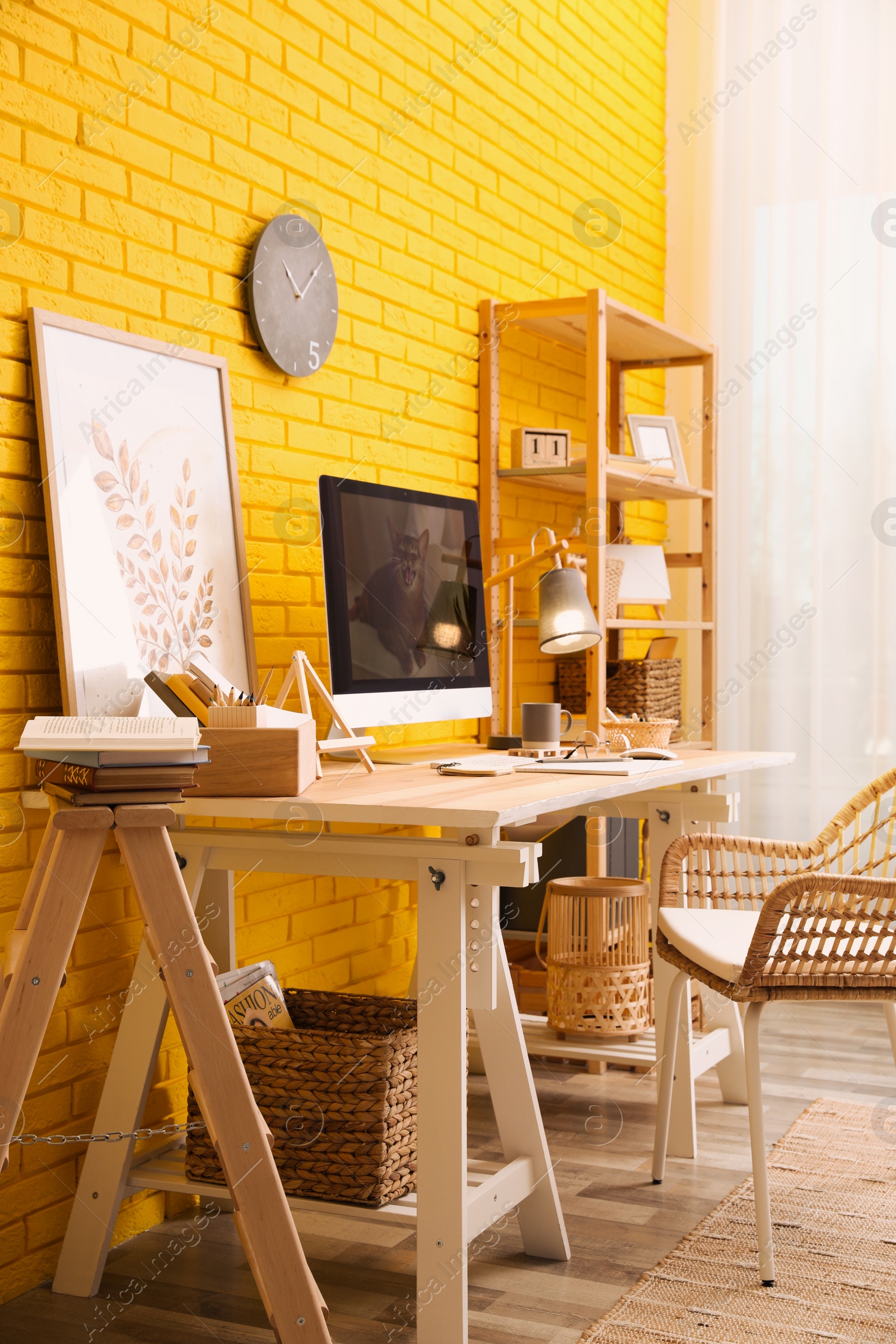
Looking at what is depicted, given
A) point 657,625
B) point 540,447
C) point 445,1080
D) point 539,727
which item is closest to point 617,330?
point 540,447

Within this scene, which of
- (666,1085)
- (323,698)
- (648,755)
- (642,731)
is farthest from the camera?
(642,731)

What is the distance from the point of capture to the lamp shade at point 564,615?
2600 millimetres

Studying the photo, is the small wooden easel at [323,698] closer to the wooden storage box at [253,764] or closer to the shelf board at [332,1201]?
the wooden storage box at [253,764]

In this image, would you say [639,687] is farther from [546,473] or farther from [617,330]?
[617,330]

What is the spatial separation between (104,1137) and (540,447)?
2220 millimetres

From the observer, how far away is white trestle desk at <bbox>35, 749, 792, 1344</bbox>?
1780 millimetres

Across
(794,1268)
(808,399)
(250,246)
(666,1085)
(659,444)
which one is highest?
(250,246)

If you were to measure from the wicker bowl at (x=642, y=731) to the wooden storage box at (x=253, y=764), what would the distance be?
1.03 meters

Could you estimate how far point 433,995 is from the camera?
5.84 ft

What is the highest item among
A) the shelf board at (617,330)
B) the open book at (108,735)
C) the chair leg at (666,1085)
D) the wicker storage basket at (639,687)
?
the shelf board at (617,330)

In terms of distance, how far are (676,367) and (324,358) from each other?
6.70ft

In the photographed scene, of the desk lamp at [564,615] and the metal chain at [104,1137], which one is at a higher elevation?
the desk lamp at [564,615]

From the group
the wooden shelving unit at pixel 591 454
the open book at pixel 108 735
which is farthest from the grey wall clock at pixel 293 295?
the open book at pixel 108 735

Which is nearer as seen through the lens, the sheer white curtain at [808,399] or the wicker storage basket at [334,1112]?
the wicker storage basket at [334,1112]
